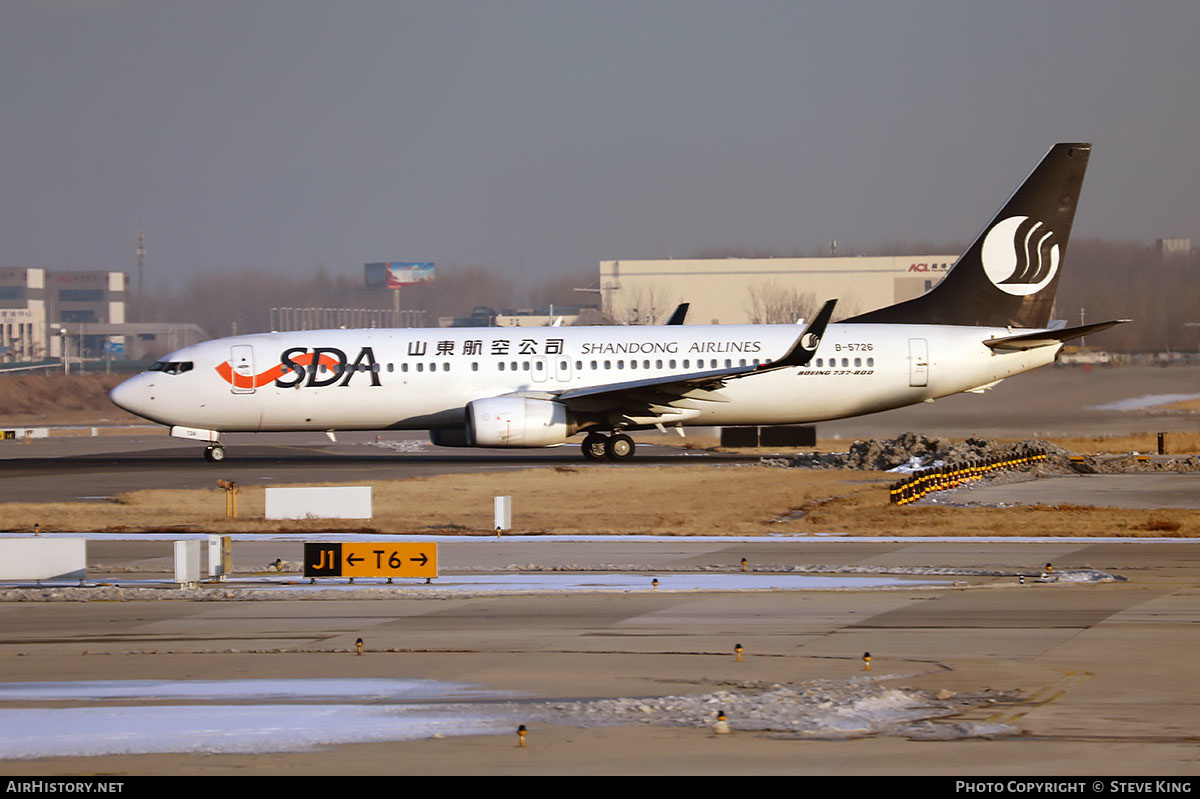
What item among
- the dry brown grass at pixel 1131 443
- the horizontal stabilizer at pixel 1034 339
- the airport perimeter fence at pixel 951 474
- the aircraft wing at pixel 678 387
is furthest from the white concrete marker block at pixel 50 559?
the dry brown grass at pixel 1131 443

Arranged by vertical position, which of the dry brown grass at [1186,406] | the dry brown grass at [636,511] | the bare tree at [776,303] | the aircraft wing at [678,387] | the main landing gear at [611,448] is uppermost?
the bare tree at [776,303]

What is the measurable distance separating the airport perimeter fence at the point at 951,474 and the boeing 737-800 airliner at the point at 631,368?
4.21m

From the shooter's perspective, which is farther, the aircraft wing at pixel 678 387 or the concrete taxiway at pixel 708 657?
the aircraft wing at pixel 678 387

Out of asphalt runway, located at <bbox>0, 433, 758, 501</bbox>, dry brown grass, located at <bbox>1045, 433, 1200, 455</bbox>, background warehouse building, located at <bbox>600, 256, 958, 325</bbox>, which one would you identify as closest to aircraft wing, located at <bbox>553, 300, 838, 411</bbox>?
asphalt runway, located at <bbox>0, 433, 758, 501</bbox>

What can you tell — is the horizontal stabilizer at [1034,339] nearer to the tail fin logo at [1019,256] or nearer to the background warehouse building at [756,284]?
the tail fin logo at [1019,256]

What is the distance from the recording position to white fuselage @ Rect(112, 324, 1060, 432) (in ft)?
132

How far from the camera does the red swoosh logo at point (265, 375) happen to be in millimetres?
40094

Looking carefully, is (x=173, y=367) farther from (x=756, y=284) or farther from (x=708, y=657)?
(x=756, y=284)

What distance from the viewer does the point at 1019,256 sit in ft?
139

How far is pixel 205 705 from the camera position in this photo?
11.6 metres

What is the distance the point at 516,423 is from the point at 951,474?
12.0 metres

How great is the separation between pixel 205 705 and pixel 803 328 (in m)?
31.7

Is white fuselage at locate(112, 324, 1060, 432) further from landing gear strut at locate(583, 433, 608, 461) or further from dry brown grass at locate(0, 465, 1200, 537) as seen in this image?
dry brown grass at locate(0, 465, 1200, 537)
